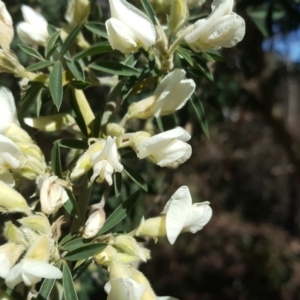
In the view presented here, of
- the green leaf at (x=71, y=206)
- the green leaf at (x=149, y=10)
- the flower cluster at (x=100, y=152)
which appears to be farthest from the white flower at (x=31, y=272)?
the green leaf at (x=149, y=10)

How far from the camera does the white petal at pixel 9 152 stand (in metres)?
0.60

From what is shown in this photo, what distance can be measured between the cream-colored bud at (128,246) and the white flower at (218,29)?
9.2 inches

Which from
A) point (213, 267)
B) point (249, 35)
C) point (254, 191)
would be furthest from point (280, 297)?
point (249, 35)

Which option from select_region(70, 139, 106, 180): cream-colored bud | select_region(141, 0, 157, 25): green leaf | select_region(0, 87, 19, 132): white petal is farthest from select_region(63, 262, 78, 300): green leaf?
select_region(141, 0, 157, 25): green leaf

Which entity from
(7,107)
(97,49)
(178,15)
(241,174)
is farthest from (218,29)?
(241,174)

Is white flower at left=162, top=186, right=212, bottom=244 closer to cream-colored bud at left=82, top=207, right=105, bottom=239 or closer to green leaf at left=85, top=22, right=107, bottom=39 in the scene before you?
cream-colored bud at left=82, top=207, right=105, bottom=239

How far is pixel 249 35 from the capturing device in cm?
151

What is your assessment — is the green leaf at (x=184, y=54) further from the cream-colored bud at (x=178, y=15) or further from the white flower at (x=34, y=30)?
the white flower at (x=34, y=30)

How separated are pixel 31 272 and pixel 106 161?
0.14 metres

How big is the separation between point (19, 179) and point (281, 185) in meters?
4.58

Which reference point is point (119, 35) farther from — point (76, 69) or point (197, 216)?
point (197, 216)

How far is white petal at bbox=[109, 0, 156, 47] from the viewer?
0.64 m

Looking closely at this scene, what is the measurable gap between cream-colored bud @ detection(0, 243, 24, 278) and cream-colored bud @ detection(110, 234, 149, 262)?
10cm

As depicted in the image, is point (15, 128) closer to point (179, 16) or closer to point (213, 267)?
point (179, 16)
